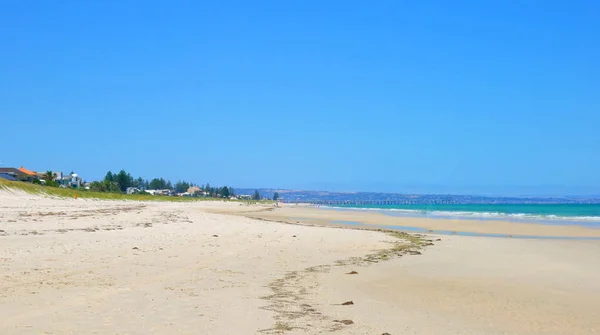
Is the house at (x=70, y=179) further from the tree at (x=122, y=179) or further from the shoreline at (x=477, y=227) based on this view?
the shoreline at (x=477, y=227)

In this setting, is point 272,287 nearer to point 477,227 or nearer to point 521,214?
point 477,227

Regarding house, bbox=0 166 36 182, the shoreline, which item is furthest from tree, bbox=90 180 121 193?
the shoreline

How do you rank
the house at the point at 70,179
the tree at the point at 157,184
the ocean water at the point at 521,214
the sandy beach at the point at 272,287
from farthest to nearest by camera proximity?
the tree at the point at 157,184
the house at the point at 70,179
the ocean water at the point at 521,214
the sandy beach at the point at 272,287

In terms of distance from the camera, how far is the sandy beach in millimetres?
7359

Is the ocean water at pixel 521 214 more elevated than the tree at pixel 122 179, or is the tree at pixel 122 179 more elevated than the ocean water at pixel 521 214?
the tree at pixel 122 179

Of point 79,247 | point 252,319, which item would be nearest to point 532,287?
point 252,319

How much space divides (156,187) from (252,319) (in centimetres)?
17341

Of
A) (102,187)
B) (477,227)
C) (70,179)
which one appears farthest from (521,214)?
(70,179)

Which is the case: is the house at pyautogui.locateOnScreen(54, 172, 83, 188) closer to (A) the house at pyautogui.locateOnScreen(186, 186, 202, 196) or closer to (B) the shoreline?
(A) the house at pyautogui.locateOnScreen(186, 186, 202, 196)

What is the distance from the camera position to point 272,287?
1045 centimetres

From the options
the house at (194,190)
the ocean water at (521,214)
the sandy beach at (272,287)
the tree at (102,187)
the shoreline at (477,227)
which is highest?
the house at (194,190)

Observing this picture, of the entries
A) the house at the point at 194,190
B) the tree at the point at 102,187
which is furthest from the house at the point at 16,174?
the house at the point at 194,190

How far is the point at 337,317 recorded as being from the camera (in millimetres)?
8047

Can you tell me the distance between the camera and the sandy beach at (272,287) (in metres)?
7.36
